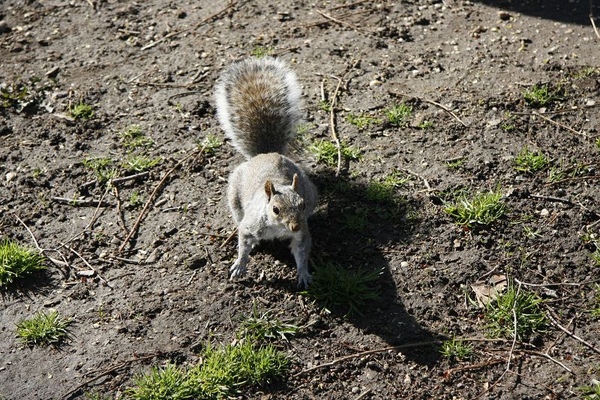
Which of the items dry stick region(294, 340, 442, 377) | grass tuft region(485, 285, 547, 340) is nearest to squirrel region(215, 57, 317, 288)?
dry stick region(294, 340, 442, 377)

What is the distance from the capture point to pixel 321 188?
3.77 metres

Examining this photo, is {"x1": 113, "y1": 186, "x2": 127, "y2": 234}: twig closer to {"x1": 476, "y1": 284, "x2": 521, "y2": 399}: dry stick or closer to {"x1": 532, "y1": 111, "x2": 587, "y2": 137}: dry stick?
{"x1": 476, "y1": 284, "x2": 521, "y2": 399}: dry stick

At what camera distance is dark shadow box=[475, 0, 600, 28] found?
479 cm

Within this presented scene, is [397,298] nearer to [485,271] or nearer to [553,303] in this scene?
[485,271]

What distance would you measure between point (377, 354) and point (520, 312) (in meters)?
0.64

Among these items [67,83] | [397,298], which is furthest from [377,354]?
[67,83]

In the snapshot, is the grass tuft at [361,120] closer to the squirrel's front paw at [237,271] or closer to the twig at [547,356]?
the squirrel's front paw at [237,271]

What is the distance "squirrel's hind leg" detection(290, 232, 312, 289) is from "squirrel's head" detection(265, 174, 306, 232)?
12 cm

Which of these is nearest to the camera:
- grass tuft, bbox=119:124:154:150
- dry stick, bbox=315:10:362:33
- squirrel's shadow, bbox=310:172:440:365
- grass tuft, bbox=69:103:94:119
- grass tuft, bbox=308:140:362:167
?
squirrel's shadow, bbox=310:172:440:365

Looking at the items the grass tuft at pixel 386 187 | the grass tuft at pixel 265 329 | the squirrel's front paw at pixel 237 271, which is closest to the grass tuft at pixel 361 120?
the grass tuft at pixel 386 187

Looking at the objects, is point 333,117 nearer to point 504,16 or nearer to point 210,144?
point 210,144

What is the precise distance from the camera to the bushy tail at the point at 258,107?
371 cm

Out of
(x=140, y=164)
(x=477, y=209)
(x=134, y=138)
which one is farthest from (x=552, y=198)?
(x=134, y=138)

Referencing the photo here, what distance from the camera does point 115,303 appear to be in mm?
3238
